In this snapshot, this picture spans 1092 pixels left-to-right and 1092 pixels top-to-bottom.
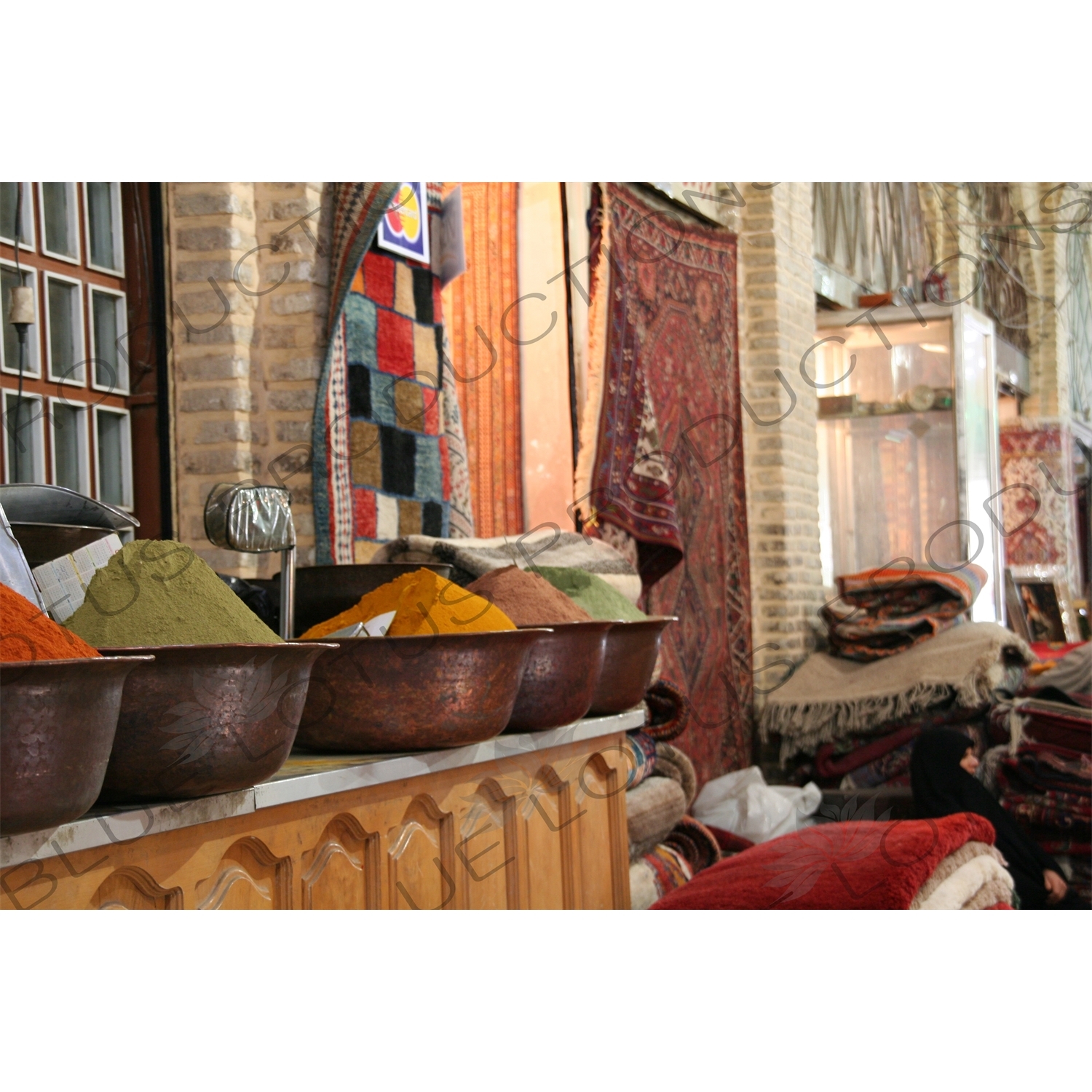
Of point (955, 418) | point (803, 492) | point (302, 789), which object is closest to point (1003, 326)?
point (955, 418)

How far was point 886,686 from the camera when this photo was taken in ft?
16.4

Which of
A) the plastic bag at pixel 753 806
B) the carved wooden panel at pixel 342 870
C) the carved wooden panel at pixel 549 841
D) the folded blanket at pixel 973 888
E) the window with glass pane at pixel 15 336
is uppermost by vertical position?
the window with glass pane at pixel 15 336

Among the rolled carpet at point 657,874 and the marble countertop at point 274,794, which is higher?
the marble countertop at point 274,794

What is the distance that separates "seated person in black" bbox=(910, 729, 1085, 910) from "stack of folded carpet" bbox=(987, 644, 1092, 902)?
112 mm

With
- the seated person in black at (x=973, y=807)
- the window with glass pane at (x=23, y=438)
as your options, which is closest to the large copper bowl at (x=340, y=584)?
the window with glass pane at (x=23, y=438)

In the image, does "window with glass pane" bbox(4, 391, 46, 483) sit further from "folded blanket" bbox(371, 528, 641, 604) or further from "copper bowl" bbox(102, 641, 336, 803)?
"copper bowl" bbox(102, 641, 336, 803)

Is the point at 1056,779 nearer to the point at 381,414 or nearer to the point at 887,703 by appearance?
the point at 887,703

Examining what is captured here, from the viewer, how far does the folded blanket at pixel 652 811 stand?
9.16 feet

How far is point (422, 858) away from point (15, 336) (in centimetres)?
150

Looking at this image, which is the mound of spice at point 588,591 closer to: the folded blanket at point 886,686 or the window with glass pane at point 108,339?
the window with glass pane at point 108,339

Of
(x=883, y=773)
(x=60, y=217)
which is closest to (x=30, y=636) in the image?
(x=60, y=217)

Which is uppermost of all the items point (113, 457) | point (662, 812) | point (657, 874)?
point (113, 457)

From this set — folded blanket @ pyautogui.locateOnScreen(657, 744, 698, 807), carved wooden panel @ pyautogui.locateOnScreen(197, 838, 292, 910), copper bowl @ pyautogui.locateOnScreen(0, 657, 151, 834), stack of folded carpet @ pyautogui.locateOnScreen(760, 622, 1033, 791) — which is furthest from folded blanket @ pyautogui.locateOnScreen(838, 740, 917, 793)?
copper bowl @ pyautogui.locateOnScreen(0, 657, 151, 834)

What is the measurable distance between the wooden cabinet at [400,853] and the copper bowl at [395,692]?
0.06 meters
